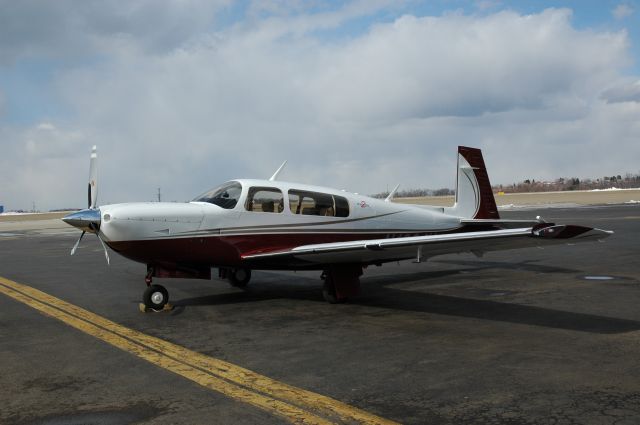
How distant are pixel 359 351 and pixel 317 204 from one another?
4.27 meters

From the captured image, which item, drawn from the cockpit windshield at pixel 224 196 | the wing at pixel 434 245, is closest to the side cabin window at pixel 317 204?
the cockpit windshield at pixel 224 196

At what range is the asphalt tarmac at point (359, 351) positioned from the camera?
15.4 feet

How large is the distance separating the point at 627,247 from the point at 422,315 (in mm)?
12581

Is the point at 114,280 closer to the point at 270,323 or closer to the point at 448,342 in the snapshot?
the point at 270,323

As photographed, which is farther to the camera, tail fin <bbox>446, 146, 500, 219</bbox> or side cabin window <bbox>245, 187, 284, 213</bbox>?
tail fin <bbox>446, 146, 500, 219</bbox>

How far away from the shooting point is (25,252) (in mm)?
22703

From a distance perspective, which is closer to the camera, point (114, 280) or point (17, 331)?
point (17, 331)

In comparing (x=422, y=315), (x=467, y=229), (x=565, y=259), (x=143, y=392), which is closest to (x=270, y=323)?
(x=422, y=315)

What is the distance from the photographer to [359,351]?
6641 mm

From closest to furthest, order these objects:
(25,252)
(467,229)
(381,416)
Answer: (381,416)
(467,229)
(25,252)

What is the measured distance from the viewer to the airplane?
869 centimetres

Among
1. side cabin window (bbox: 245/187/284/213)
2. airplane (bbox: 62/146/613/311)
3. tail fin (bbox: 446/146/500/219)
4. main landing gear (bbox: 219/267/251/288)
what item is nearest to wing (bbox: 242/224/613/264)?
airplane (bbox: 62/146/613/311)

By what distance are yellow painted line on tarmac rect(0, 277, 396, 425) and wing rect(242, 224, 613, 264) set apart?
8.91 feet

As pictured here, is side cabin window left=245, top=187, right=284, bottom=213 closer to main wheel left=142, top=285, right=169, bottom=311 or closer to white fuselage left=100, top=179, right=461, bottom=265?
white fuselage left=100, top=179, right=461, bottom=265
